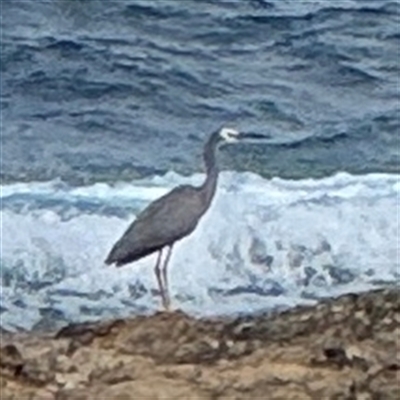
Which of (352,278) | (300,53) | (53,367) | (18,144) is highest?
(300,53)

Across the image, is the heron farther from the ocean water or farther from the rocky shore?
the rocky shore

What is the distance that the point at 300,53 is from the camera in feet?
11.0

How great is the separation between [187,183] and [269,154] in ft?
0.56

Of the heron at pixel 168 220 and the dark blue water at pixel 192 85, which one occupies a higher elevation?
the dark blue water at pixel 192 85

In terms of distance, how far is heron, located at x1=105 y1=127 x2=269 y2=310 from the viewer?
10.9ft

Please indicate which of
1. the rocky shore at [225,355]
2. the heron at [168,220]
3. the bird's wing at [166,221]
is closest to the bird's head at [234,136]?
the heron at [168,220]

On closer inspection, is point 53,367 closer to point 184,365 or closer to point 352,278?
point 184,365

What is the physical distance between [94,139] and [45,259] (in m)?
0.25

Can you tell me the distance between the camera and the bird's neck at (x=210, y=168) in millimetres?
3316

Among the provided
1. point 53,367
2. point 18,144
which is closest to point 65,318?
point 53,367

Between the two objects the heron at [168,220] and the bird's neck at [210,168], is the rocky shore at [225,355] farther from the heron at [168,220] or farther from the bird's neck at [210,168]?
the bird's neck at [210,168]

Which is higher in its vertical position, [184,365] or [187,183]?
[187,183]

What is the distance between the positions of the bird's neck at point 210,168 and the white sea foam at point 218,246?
0.06 ft

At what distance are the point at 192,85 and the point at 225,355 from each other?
1.81ft
